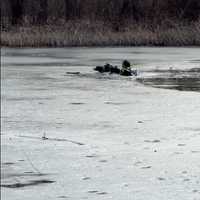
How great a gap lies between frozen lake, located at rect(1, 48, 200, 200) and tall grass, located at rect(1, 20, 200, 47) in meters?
13.5

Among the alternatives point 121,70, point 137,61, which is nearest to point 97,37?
point 137,61

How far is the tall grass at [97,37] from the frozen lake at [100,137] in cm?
1349

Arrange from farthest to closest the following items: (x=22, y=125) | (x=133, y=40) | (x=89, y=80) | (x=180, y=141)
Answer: (x=133, y=40)
(x=89, y=80)
(x=22, y=125)
(x=180, y=141)

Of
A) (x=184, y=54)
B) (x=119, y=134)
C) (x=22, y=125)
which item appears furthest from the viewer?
(x=184, y=54)

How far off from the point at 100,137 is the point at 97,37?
2315 cm

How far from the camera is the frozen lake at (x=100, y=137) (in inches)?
199

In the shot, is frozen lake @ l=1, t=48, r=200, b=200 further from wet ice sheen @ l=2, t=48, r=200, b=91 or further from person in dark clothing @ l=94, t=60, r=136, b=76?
person in dark clothing @ l=94, t=60, r=136, b=76

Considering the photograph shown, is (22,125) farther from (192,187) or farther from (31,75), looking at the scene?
(31,75)

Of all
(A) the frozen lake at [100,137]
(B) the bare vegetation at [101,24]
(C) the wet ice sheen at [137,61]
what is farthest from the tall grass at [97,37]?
(A) the frozen lake at [100,137]

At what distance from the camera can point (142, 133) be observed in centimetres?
751

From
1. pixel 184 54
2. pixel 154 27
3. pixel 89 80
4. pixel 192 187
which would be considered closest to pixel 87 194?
pixel 192 187

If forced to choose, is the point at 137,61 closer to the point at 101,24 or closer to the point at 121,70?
the point at 121,70

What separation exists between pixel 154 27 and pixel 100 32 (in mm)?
3137

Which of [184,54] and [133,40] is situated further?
[133,40]
